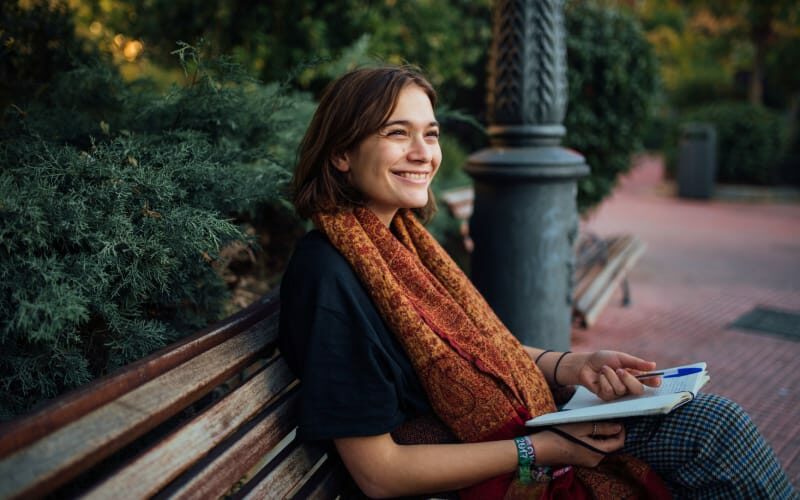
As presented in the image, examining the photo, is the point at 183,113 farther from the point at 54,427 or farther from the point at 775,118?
the point at 775,118

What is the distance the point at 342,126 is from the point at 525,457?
1030 millimetres

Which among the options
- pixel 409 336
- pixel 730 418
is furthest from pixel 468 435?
pixel 730 418

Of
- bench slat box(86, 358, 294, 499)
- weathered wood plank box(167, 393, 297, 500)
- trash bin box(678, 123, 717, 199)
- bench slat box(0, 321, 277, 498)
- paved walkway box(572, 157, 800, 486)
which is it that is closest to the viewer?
bench slat box(0, 321, 277, 498)

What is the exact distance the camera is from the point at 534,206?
10.8ft

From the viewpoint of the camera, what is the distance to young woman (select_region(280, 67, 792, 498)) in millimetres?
1687

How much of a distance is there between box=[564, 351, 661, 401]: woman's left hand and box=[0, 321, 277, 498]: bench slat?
41.9 inches

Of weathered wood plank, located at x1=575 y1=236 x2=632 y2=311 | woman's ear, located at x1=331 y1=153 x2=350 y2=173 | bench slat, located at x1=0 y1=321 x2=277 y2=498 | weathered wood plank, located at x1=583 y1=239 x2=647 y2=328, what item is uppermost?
woman's ear, located at x1=331 y1=153 x2=350 y2=173

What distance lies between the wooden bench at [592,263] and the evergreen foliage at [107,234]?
193cm

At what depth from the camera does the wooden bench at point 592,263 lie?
4492mm

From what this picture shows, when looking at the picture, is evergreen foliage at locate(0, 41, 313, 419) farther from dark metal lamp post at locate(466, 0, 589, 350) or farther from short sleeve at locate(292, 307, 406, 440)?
dark metal lamp post at locate(466, 0, 589, 350)

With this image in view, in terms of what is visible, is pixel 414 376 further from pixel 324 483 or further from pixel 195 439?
pixel 195 439

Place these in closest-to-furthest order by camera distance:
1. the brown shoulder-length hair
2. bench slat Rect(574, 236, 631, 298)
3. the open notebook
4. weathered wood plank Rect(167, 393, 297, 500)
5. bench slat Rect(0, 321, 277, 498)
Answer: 1. bench slat Rect(0, 321, 277, 498)
2. weathered wood plank Rect(167, 393, 297, 500)
3. the open notebook
4. the brown shoulder-length hair
5. bench slat Rect(574, 236, 631, 298)

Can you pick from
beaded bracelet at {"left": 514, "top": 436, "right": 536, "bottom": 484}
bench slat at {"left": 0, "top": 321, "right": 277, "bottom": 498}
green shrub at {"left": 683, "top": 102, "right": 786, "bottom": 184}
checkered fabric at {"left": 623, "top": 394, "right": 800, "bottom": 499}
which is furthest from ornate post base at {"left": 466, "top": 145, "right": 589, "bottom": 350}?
green shrub at {"left": 683, "top": 102, "right": 786, "bottom": 184}

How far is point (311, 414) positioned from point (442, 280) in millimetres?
726
